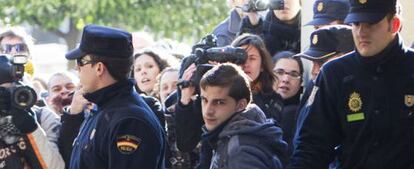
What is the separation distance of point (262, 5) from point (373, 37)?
2.82 metres

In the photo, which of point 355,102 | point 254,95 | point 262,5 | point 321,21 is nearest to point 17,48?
point 262,5

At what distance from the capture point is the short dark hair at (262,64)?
740cm

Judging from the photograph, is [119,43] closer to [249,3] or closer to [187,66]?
[187,66]

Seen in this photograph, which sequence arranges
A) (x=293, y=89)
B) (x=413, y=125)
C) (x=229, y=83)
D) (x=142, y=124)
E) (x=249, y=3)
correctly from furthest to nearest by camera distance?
(x=249, y=3)
(x=293, y=89)
(x=229, y=83)
(x=142, y=124)
(x=413, y=125)

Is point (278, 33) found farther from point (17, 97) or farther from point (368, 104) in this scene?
point (368, 104)

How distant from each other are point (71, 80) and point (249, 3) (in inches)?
63.0

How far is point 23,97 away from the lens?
7.08 meters

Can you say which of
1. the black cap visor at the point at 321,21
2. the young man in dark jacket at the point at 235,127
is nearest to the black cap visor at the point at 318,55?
the black cap visor at the point at 321,21

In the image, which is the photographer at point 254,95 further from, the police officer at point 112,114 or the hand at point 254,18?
the hand at point 254,18

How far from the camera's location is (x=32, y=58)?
28.9 feet

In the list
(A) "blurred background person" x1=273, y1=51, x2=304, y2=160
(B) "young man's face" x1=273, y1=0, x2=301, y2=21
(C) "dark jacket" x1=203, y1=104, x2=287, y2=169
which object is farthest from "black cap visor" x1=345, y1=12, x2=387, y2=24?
(B) "young man's face" x1=273, y1=0, x2=301, y2=21

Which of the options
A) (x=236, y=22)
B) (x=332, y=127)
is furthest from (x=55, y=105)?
(x=332, y=127)

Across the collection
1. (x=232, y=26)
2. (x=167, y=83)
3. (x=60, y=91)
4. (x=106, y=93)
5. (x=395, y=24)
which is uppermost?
(x=395, y=24)

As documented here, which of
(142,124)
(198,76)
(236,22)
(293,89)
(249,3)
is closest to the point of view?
(142,124)
